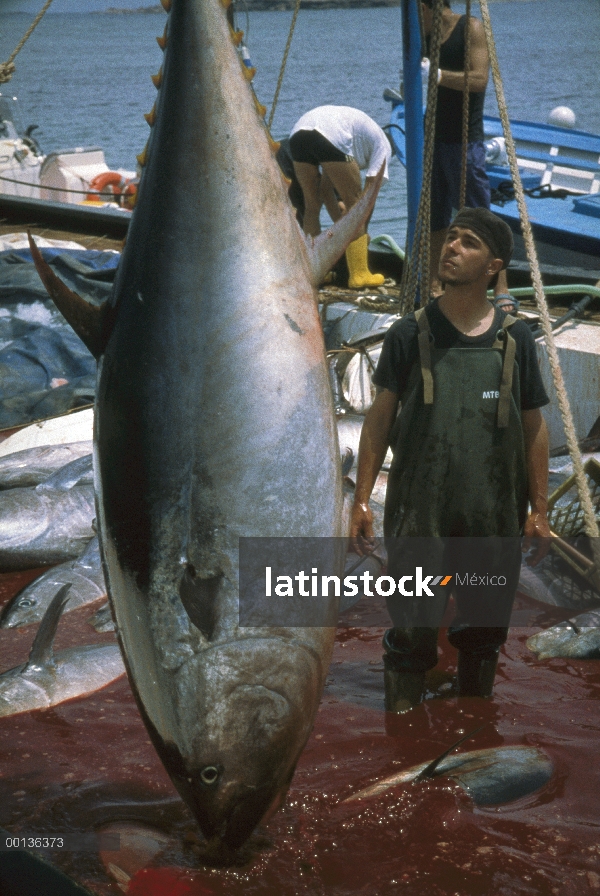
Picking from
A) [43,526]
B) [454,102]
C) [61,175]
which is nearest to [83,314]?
[43,526]

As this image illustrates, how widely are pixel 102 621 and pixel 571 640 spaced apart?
2.15 m

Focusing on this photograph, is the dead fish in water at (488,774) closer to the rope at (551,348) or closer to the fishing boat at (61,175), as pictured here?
the rope at (551,348)

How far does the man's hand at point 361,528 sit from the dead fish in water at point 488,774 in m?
0.66

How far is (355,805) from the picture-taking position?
2.64 meters

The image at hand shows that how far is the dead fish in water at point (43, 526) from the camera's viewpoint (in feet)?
16.4

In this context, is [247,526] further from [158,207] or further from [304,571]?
[158,207]

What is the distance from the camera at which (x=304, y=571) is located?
1.88 metres

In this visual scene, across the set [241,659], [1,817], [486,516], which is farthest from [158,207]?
[1,817]

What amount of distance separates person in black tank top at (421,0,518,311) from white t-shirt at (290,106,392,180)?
3.11 feet

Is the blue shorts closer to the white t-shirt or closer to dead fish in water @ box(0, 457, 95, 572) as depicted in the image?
the white t-shirt

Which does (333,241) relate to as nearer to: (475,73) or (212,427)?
(212,427)

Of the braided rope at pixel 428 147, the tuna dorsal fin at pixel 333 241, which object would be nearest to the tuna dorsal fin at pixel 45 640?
the tuna dorsal fin at pixel 333 241

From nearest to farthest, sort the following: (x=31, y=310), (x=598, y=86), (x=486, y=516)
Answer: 1. (x=486, y=516)
2. (x=31, y=310)
3. (x=598, y=86)

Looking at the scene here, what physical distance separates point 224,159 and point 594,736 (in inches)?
88.4
